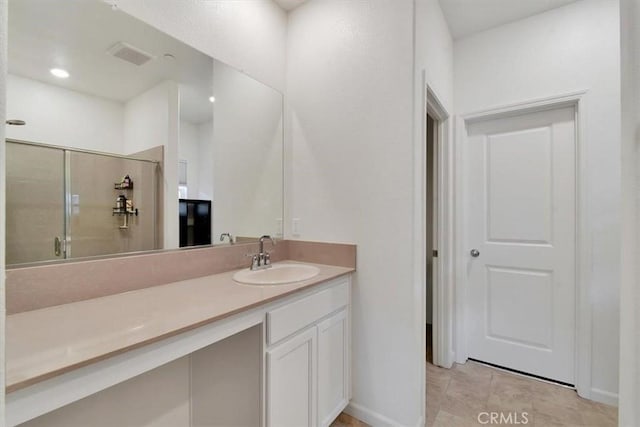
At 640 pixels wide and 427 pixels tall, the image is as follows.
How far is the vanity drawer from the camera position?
3.90 ft

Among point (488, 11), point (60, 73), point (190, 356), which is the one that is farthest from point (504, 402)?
point (60, 73)

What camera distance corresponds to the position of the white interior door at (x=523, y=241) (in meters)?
2.04

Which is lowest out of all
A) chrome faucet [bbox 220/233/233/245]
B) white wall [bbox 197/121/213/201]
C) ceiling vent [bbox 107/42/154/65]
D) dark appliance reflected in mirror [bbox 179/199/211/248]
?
chrome faucet [bbox 220/233/233/245]

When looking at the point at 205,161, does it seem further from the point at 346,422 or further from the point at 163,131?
the point at 346,422

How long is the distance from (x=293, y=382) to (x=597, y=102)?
263 cm

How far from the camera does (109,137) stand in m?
1.22

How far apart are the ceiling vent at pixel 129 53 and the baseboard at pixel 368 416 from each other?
2.24 metres

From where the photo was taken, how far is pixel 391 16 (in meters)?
1.60

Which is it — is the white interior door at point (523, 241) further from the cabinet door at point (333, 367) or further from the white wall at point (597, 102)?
the cabinet door at point (333, 367)

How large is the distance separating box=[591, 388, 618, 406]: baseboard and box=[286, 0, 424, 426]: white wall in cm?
133

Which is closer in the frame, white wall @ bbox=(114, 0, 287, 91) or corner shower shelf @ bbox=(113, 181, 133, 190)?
corner shower shelf @ bbox=(113, 181, 133, 190)

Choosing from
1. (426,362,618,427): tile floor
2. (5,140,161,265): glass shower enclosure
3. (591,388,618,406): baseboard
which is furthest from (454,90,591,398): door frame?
(5,140,161,265): glass shower enclosure

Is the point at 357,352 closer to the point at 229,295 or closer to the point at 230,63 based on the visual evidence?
the point at 229,295

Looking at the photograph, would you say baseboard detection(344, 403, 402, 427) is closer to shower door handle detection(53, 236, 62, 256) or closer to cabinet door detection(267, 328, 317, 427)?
cabinet door detection(267, 328, 317, 427)
